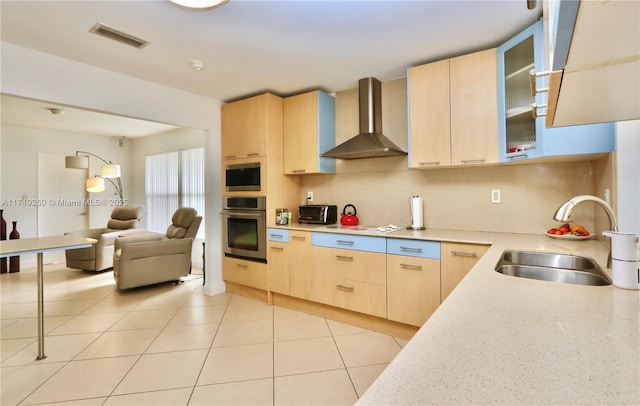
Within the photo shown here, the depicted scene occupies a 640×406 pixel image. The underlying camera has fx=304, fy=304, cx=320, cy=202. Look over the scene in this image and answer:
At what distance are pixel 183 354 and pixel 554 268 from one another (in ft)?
7.81

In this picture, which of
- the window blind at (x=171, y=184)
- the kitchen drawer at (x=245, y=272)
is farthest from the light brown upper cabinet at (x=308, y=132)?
the window blind at (x=171, y=184)

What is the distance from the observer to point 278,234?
123 inches

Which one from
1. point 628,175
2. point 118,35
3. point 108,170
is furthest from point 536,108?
point 108,170

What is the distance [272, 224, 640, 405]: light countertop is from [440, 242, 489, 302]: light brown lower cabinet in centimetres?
109

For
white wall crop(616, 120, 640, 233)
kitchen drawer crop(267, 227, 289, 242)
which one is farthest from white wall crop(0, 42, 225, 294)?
white wall crop(616, 120, 640, 233)

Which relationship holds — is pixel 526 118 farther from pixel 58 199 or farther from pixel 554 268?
pixel 58 199

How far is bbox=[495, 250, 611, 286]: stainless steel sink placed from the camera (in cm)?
124

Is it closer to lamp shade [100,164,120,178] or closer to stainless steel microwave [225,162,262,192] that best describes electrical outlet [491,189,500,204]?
stainless steel microwave [225,162,262,192]

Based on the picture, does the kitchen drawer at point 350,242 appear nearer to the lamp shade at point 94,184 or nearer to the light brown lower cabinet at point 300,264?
the light brown lower cabinet at point 300,264

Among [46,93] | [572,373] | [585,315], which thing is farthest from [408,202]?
[46,93]

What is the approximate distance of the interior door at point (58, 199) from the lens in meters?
5.39

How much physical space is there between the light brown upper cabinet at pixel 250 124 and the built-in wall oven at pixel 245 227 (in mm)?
522

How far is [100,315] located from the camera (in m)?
3.00

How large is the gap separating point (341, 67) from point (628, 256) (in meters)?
2.36
